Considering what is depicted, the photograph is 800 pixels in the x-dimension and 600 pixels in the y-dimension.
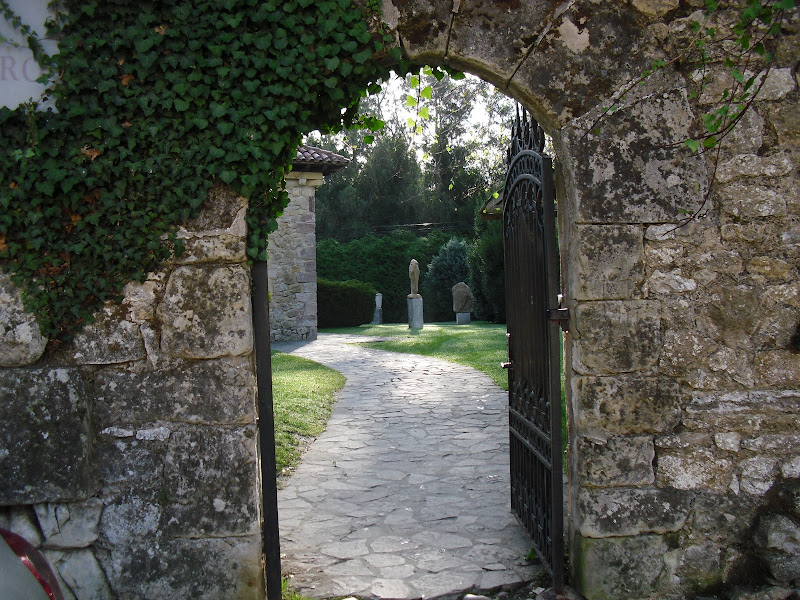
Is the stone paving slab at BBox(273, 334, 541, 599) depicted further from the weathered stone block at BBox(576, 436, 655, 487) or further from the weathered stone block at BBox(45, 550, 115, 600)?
the weathered stone block at BBox(45, 550, 115, 600)

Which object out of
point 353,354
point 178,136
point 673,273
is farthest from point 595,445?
point 353,354

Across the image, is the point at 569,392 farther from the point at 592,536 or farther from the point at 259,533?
the point at 259,533

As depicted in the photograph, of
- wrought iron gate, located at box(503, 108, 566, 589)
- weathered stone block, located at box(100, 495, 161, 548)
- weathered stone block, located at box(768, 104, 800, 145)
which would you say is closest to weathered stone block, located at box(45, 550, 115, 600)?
weathered stone block, located at box(100, 495, 161, 548)

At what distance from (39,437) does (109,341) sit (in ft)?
1.60

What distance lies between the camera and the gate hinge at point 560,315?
3.05 meters

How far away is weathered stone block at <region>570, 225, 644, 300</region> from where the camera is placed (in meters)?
2.90

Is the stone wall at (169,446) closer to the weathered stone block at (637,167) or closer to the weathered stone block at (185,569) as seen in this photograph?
the weathered stone block at (185,569)

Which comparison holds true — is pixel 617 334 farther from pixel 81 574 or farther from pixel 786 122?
pixel 81 574

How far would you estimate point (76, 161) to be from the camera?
8.88 ft

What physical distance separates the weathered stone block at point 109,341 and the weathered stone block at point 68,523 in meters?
0.63

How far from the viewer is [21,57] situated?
2.72 metres

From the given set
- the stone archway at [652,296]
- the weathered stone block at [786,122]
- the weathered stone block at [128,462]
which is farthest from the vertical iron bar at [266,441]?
the weathered stone block at [786,122]

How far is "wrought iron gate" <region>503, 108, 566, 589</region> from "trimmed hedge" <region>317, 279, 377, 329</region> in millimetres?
15813

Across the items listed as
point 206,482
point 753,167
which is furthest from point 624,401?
point 206,482
